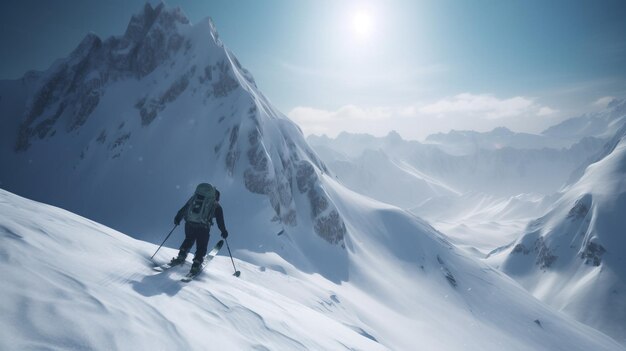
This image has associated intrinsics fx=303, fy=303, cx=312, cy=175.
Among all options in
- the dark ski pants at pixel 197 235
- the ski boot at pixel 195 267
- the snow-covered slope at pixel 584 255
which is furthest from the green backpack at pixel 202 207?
the snow-covered slope at pixel 584 255

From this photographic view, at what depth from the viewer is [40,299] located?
3.79 m

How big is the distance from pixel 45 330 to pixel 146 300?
67.2 inches

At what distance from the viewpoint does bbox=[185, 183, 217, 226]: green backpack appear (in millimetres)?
8289


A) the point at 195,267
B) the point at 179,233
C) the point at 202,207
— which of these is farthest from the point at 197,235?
the point at 179,233

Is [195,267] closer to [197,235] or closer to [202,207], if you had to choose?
[197,235]

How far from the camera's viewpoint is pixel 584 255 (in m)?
128

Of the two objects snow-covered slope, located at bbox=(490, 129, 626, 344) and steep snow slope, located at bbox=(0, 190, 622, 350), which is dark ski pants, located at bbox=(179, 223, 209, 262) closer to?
steep snow slope, located at bbox=(0, 190, 622, 350)

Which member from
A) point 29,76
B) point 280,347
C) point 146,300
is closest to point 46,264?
point 146,300

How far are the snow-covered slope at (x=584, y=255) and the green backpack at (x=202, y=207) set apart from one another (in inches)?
5741

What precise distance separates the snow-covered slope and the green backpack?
478ft

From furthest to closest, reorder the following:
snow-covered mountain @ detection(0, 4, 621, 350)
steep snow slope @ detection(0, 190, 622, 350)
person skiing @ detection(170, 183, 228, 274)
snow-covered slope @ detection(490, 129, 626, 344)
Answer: snow-covered slope @ detection(490, 129, 626, 344) → person skiing @ detection(170, 183, 228, 274) → snow-covered mountain @ detection(0, 4, 621, 350) → steep snow slope @ detection(0, 190, 622, 350)

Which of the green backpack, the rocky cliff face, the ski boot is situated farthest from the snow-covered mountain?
the green backpack

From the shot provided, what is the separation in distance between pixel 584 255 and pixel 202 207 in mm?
171477

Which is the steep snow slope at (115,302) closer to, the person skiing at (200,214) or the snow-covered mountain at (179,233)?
the snow-covered mountain at (179,233)
